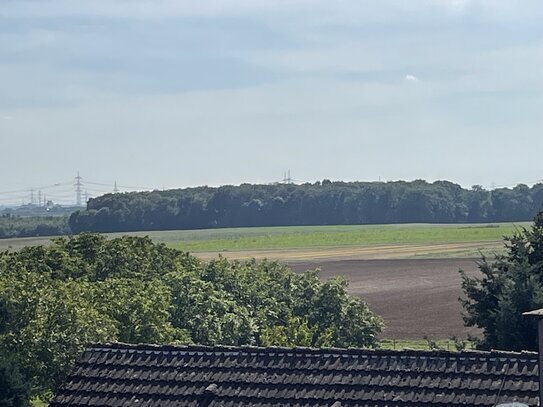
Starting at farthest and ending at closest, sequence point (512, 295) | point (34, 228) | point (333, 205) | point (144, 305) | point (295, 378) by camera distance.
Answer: point (333, 205), point (34, 228), point (144, 305), point (512, 295), point (295, 378)

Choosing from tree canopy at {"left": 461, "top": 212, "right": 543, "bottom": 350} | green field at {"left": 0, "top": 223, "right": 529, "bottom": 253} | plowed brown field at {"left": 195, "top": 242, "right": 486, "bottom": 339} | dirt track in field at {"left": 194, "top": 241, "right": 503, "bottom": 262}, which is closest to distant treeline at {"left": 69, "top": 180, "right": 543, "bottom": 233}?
green field at {"left": 0, "top": 223, "right": 529, "bottom": 253}

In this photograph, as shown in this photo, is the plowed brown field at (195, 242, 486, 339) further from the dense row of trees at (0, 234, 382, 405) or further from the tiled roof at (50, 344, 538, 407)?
the tiled roof at (50, 344, 538, 407)

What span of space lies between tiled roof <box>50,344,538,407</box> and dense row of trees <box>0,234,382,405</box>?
34.7 feet

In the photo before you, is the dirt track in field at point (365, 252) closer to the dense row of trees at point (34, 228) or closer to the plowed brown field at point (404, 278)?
the plowed brown field at point (404, 278)

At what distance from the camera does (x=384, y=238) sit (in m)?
146

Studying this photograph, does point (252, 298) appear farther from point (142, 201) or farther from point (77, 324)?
point (142, 201)

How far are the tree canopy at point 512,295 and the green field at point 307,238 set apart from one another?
84.8 m

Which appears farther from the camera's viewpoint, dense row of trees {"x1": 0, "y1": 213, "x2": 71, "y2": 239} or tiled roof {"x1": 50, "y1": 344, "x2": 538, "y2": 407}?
dense row of trees {"x1": 0, "y1": 213, "x2": 71, "y2": 239}

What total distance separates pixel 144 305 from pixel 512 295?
1296 centimetres

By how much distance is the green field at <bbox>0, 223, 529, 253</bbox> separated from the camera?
131 meters

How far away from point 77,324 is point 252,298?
13.6m

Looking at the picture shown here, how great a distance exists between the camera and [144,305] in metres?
39.5

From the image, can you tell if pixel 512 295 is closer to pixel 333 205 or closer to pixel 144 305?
pixel 144 305

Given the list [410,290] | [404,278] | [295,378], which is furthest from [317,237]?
[295,378]
